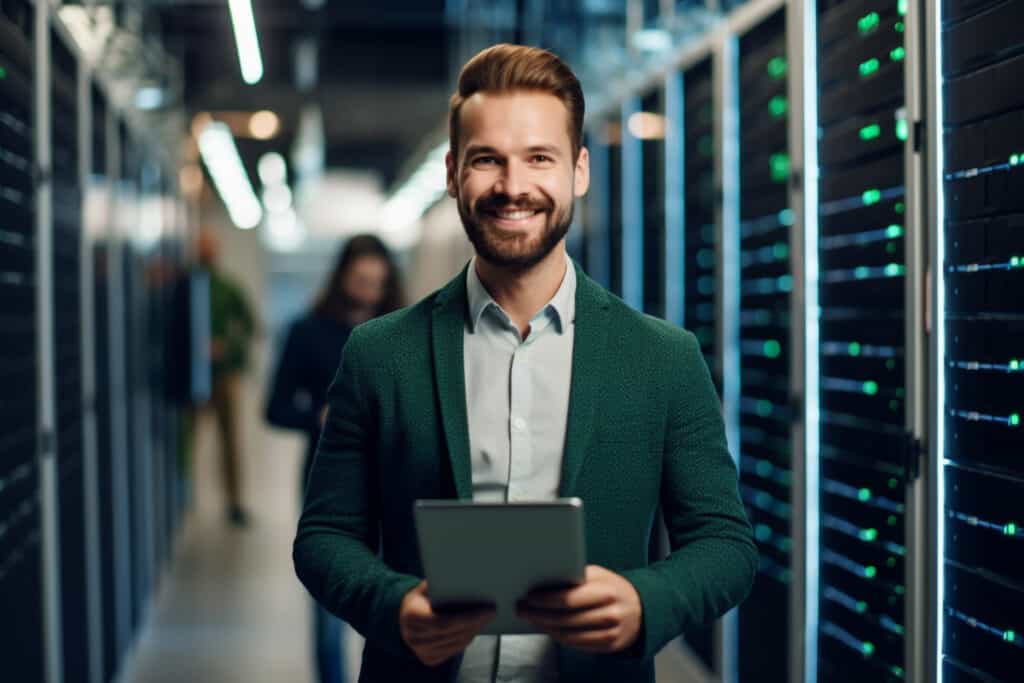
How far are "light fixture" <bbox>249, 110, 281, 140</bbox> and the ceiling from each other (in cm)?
8

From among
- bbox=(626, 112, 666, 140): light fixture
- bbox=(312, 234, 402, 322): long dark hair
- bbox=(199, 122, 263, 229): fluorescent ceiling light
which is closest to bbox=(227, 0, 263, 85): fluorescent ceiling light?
bbox=(312, 234, 402, 322): long dark hair

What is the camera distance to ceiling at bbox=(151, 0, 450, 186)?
8.44m

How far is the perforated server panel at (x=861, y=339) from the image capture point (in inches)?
119

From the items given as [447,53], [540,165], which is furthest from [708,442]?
[447,53]

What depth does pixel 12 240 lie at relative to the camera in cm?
311

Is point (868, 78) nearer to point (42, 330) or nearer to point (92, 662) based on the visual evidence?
point (42, 330)

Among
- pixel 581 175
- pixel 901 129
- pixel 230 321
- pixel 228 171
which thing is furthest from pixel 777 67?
pixel 228 171

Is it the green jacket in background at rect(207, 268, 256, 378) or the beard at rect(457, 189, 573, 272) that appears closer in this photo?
the beard at rect(457, 189, 573, 272)

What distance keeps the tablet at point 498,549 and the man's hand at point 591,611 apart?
16mm

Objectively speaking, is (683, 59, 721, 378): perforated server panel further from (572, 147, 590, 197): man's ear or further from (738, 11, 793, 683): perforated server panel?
(572, 147, 590, 197): man's ear

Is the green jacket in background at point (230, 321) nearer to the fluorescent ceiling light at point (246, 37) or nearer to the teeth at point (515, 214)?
the fluorescent ceiling light at point (246, 37)

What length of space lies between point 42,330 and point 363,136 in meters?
13.3

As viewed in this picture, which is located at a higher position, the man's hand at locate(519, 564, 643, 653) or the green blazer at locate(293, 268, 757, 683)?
the green blazer at locate(293, 268, 757, 683)

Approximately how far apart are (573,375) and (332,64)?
9.85 meters
